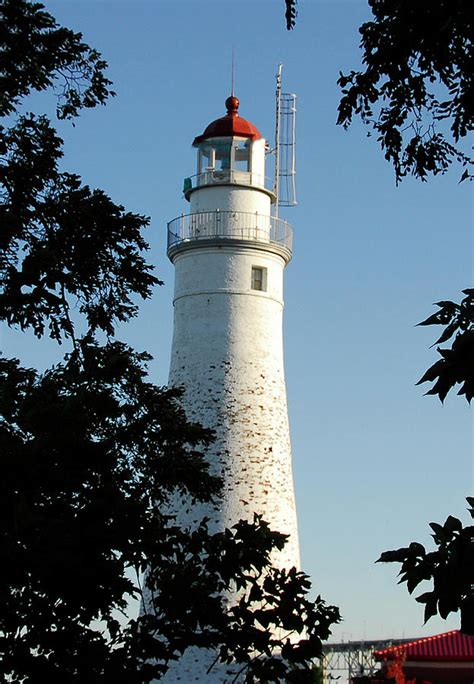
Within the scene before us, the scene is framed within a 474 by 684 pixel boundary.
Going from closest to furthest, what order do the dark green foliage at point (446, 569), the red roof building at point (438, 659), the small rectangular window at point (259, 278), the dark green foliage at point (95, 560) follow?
the dark green foliage at point (446, 569)
the dark green foliage at point (95, 560)
the small rectangular window at point (259, 278)
the red roof building at point (438, 659)

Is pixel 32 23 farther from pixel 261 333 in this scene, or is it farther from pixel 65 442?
pixel 261 333

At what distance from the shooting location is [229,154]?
32.9 meters

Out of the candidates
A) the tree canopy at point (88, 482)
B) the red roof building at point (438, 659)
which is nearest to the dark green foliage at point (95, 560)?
the tree canopy at point (88, 482)

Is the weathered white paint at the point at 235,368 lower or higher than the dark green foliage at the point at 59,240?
higher

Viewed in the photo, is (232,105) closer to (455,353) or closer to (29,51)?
(29,51)

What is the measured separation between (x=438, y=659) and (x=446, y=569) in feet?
108

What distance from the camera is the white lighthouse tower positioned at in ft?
96.8

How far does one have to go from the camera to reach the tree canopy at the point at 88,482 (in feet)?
32.5

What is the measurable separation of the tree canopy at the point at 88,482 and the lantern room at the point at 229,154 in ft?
62.5

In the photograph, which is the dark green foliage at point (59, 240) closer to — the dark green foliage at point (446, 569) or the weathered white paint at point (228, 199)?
the dark green foliage at point (446, 569)

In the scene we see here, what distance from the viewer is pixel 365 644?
61.4 meters

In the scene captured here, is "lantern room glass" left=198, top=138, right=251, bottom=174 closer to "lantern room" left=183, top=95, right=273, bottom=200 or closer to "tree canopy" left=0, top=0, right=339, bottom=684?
"lantern room" left=183, top=95, right=273, bottom=200

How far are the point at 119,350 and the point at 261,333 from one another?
1896 centimetres

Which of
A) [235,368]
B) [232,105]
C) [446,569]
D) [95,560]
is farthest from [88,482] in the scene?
[232,105]
